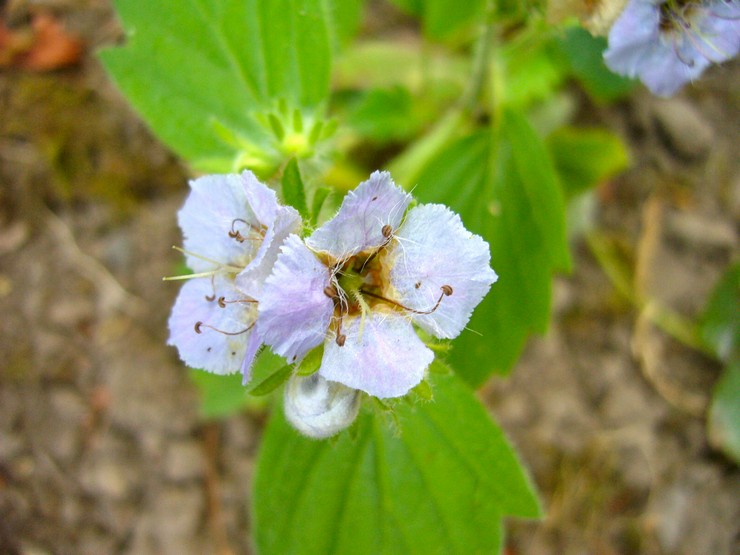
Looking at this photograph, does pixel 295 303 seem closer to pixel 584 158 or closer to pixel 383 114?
pixel 383 114

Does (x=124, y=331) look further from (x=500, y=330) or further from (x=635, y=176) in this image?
(x=635, y=176)

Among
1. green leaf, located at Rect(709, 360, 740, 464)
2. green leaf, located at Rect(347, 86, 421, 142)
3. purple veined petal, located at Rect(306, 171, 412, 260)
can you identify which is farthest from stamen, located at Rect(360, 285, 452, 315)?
green leaf, located at Rect(709, 360, 740, 464)

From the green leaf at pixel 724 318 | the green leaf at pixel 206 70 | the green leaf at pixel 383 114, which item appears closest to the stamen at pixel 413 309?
the green leaf at pixel 206 70

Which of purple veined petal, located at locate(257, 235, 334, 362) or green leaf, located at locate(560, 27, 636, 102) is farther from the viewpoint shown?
green leaf, located at locate(560, 27, 636, 102)

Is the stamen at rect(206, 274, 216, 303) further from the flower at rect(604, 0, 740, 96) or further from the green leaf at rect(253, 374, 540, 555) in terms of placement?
the flower at rect(604, 0, 740, 96)

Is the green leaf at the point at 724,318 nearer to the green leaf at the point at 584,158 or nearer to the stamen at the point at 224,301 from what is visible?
the green leaf at the point at 584,158

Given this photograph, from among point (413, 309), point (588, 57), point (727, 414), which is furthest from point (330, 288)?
point (727, 414)
